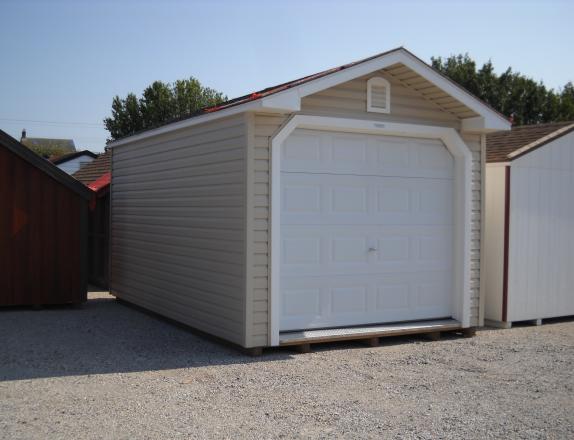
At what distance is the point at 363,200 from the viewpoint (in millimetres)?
8992

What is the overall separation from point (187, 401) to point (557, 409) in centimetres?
331

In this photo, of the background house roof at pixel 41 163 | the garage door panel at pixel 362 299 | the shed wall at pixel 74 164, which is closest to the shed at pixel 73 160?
the shed wall at pixel 74 164

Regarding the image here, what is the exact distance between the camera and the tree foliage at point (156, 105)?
41.4m

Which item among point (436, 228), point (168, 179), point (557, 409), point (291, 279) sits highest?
point (168, 179)

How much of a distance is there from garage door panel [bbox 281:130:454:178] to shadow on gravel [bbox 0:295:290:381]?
2427mm

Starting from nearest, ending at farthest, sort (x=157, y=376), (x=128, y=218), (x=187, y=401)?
(x=187, y=401) < (x=157, y=376) < (x=128, y=218)

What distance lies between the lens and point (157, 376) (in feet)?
22.7

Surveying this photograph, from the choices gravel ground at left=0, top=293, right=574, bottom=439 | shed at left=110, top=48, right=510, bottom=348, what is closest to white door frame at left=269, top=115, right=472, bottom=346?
shed at left=110, top=48, right=510, bottom=348

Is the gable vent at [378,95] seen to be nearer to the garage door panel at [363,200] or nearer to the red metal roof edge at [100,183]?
the garage door panel at [363,200]

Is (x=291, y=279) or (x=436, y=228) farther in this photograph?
(x=436, y=228)

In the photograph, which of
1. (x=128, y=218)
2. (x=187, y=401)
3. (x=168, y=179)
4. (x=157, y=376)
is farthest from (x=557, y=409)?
(x=128, y=218)

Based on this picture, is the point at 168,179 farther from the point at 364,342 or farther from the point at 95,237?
the point at 95,237

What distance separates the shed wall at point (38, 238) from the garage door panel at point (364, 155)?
4685 millimetres

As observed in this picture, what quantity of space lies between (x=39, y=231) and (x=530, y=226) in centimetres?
785
